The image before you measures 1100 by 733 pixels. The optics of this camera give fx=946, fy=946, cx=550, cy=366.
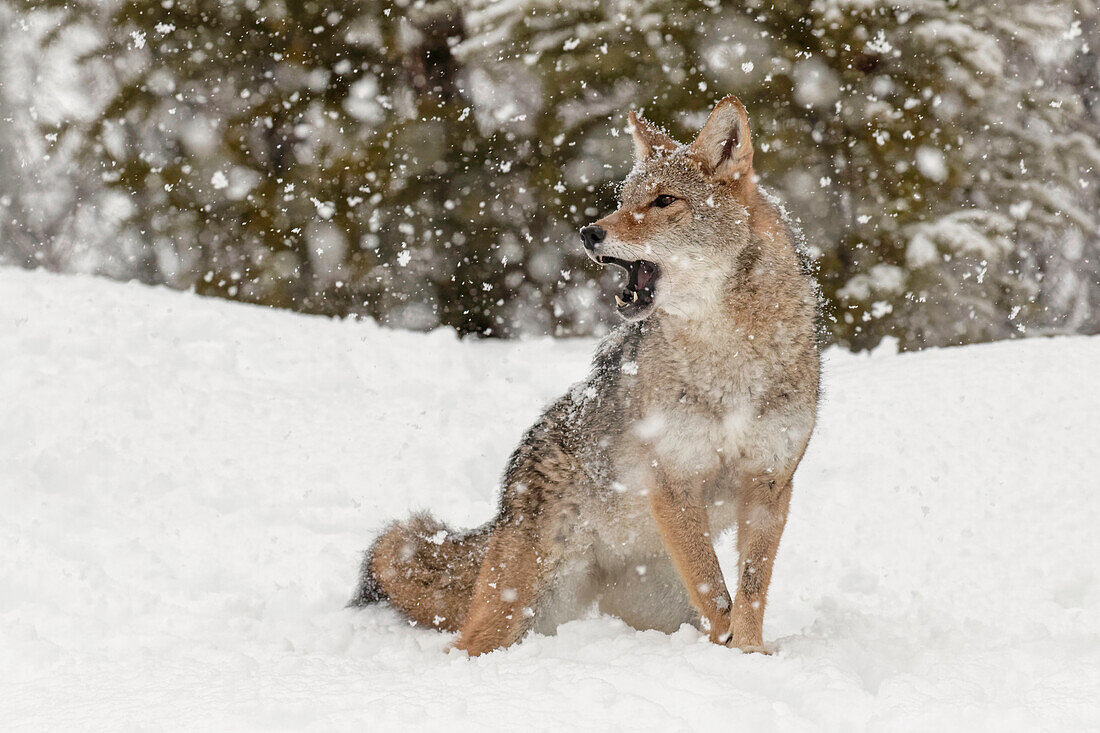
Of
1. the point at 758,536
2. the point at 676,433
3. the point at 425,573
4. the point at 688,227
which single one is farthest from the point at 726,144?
the point at 425,573

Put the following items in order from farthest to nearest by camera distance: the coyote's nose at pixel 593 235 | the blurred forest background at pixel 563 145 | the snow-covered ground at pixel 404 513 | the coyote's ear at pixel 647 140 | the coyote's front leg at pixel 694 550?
1. the blurred forest background at pixel 563 145
2. the coyote's ear at pixel 647 140
3. the coyote's nose at pixel 593 235
4. the coyote's front leg at pixel 694 550
5. the snow-covered ground at pixel 404 513

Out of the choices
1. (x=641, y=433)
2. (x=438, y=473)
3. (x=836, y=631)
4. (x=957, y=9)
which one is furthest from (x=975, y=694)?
(x=957, y=9)

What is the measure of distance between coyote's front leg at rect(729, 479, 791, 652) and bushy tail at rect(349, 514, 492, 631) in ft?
4.00

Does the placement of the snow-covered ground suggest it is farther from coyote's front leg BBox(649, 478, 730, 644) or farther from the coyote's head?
the coyote's head

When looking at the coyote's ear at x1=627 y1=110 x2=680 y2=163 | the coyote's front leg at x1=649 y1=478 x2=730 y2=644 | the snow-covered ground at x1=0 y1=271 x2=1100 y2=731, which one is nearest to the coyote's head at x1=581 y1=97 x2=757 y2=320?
the coyote's ear at x1=627 y1=110 x2=680 y2=163

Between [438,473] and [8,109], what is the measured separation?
7567 mm

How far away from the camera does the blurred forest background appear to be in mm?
9375

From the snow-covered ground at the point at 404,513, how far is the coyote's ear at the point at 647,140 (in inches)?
74.1

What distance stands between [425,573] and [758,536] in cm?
156

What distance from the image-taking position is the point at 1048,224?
9320mm

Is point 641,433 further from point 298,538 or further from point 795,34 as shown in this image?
point 795,34

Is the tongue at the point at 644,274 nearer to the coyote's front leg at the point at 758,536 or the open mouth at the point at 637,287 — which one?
the open mouth at the point at 637,287

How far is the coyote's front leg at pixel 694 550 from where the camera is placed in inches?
149

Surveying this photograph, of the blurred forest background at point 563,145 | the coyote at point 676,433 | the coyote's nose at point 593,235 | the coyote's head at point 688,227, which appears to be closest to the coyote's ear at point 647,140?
the coyote at point 676,433
